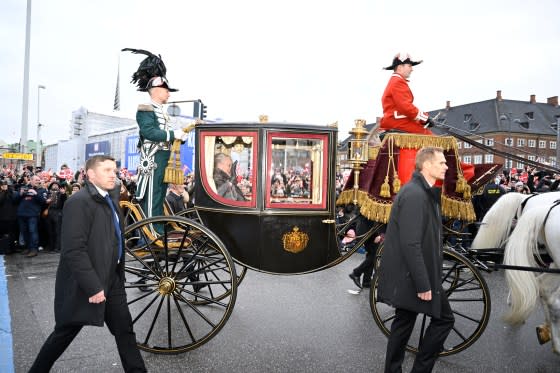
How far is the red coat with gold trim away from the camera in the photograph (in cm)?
406

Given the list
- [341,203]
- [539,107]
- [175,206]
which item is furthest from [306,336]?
[539,107]

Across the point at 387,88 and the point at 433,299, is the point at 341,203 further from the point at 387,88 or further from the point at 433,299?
the point at 433,299

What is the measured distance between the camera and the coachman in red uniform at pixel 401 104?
407cm

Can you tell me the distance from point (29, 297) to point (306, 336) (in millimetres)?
3405

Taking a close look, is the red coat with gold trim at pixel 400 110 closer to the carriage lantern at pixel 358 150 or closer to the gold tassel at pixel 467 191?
the carriage lantern at pixel 358 150

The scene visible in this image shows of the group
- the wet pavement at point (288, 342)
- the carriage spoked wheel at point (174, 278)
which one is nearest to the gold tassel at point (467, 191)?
the wet pavement at point (288, 342)

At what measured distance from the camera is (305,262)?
12.4 ft

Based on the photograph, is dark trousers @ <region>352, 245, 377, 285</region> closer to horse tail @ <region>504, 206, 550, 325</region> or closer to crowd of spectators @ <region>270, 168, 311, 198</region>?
horse tail @ <region>504, 206, 550, 325</region>

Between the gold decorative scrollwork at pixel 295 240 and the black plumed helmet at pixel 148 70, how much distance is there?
207 centimetres

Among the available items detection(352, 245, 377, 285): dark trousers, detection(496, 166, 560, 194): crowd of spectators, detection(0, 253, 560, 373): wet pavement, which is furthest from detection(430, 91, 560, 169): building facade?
detection(0, 253, 560, 373): wet pavement

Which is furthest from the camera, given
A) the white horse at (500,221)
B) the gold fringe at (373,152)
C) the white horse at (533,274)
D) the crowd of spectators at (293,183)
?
the white horse at (500,221)

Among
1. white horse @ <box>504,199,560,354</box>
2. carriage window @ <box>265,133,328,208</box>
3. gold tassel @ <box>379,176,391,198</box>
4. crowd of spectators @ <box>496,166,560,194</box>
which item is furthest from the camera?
crowd of spectators @ <box>496,166,560,194</box>

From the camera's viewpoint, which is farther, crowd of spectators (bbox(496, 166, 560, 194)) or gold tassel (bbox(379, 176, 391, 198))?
crowd of spectators (bbox(496, 166, 560, 194))

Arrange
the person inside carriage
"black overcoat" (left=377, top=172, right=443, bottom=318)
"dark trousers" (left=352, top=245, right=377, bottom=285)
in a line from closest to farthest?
"black overcoat" (left=377, top=172, right=443, bottom=318) → the person inside carriage → "dark trousers" (left=352, top=245, right=377, bottom=285)
